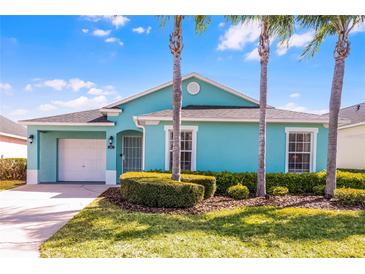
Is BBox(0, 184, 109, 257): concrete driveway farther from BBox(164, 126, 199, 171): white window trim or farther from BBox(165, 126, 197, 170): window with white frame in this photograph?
BBox(165, 126, 197, 170): window with white frame

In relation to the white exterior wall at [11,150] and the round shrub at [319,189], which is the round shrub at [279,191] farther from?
the white exterior wall at [11,150]

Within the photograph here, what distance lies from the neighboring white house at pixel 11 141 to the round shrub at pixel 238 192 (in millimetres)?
16093

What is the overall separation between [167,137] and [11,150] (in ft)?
44.9

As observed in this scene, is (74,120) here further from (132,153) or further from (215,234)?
(215,234)

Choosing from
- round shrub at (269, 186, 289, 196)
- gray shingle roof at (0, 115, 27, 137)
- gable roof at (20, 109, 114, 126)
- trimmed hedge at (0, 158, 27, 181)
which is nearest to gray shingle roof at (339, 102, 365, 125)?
round shrub at (269, 186, 289, 196)

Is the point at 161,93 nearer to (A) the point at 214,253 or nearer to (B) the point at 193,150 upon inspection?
(B) the point at 193,150

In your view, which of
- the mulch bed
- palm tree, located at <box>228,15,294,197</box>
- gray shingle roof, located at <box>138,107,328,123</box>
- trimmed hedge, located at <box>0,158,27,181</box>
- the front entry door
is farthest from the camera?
trimmed hedge, located at <box>0,158,27,181</box>

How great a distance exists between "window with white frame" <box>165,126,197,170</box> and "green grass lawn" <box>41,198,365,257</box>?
4362 mm

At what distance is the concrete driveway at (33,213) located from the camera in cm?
513

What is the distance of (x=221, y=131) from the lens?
38.7 feet

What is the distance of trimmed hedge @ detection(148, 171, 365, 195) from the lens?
10.3 meters

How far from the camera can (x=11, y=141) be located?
19.2 meters

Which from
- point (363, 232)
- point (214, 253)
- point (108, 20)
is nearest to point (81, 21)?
point (108, 20)


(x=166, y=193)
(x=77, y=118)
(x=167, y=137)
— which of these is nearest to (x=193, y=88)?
(x=167, y=137)
